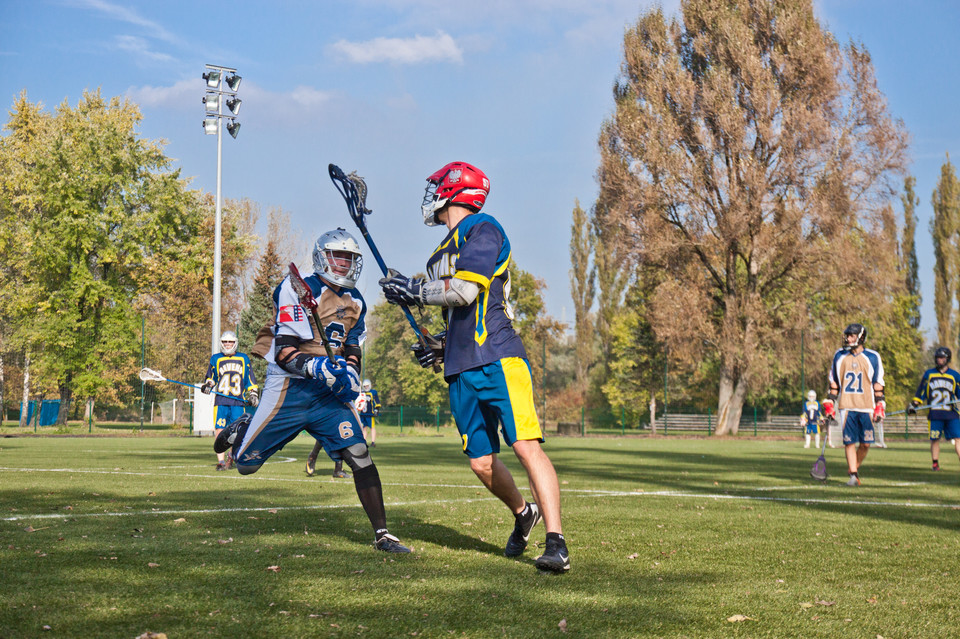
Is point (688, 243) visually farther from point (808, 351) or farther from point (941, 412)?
point (941, 412)

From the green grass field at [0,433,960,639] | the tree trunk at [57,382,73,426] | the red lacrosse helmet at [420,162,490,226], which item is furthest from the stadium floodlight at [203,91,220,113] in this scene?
the red lacrosse helmet at [420,162,490,226]

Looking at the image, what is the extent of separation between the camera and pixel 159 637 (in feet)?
10.5

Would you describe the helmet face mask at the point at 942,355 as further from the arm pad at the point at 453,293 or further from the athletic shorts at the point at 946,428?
the arm pad at the point at 453,293

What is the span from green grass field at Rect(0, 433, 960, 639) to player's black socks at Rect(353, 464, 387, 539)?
0.20 metres

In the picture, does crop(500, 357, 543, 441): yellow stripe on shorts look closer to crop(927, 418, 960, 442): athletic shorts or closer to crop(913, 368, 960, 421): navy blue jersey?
crop(913, 368, 960, 421): navy blue jersey

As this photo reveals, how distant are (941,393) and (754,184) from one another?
25794 mm

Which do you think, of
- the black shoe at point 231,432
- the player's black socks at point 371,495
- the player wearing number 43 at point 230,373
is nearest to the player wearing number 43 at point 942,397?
the player wearing number 43 at point 230,373

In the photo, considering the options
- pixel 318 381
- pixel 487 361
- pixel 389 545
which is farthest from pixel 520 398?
pixel 318 381

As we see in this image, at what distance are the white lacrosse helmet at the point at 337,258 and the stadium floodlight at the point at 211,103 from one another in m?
28.8

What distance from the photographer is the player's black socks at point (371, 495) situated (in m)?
5.62

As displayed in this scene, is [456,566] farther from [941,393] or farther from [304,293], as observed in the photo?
[941,393]

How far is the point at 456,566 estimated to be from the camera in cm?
493

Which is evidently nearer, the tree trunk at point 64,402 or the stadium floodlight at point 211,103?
the stadium floodlight at point 211,103

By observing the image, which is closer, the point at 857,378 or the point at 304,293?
the point at 304,293
